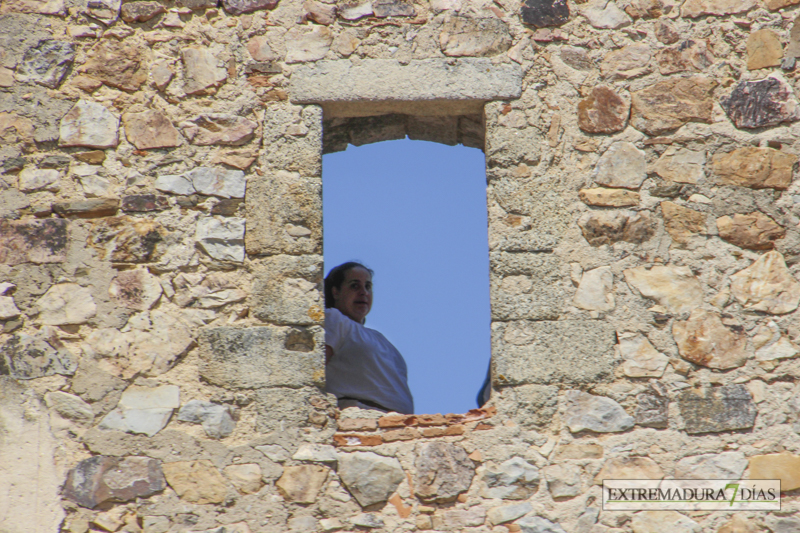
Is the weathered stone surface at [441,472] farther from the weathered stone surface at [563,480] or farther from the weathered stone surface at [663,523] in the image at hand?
the weathered stone surface at [663,523]

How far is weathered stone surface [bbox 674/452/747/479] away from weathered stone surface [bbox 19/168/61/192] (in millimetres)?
2723

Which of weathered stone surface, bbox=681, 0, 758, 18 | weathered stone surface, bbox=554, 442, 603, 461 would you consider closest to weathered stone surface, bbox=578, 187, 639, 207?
weathered stone surface, bbox=681, 0, 758, 18

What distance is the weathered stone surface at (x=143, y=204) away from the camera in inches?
141

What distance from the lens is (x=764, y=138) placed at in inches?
145

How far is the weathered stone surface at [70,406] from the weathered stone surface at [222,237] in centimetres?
76

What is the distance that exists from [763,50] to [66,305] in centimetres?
308

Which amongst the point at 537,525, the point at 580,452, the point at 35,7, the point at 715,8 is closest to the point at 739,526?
the point at 580,452

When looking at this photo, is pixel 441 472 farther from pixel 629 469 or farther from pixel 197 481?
pixel 197 481

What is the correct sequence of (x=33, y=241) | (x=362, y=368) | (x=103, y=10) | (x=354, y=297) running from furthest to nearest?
(x=354, y=297) → (x=362, y=368) → (x=103, y=10) → (x=33, y=241)

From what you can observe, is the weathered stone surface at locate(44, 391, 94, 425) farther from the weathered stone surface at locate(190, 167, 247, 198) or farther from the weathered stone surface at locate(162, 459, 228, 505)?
the weathered stone surface at locate(190, 167, 247, 198)

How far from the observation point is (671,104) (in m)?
3.71

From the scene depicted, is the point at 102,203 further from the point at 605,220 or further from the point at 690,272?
the point at 690,272

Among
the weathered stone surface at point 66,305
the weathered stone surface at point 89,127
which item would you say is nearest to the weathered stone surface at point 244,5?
the weathered stone surface at point 89,127

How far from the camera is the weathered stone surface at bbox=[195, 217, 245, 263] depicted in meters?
3.54
